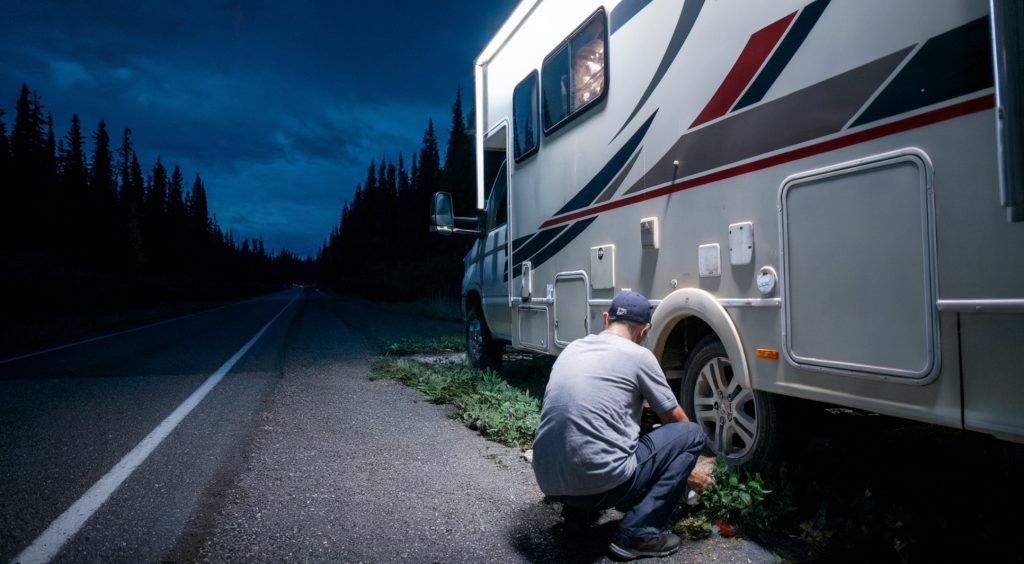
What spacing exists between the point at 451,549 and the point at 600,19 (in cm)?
383

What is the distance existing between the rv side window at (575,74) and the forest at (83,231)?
2236cm

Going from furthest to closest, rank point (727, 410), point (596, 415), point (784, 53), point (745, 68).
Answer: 1. point (727, 410)
2. point (745, 68)
3. point (784, 53)
4. point (596, 415)

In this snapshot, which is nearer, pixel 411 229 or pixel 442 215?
pixel 442 215

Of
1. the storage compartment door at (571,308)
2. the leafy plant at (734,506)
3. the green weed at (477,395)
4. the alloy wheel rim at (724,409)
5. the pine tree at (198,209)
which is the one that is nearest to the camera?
the leafy plant at (734,506)

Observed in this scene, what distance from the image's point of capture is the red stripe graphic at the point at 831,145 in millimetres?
2459

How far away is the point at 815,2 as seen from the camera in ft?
10.3

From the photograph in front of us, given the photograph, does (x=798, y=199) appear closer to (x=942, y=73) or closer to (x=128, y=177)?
(x=942, y=73)

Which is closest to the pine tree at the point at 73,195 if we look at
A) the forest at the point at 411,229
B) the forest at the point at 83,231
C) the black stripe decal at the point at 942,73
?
the forest at the point at 83,231

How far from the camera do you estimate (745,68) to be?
355cm

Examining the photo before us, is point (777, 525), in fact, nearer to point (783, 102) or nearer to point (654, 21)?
point (783, 102)

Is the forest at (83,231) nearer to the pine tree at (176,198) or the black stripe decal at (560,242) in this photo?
the pine tree at (176,198)

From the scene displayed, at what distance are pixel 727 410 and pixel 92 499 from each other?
3.85 m

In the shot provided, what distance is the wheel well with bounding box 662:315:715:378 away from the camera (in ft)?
14.5

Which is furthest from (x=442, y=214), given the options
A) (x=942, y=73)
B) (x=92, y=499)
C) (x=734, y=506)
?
(x=942, y=73)
